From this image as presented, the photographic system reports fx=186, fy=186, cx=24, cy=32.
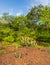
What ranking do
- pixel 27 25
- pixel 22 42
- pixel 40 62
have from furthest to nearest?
pixel 27 25 → pixel 22 42 → pixel 40 62

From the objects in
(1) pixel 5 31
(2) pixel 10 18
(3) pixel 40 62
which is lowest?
(3) pixel 40 62

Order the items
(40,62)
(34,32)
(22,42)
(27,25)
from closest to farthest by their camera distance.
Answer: (40,62) < (22,42) < (34,32) < (27,25)

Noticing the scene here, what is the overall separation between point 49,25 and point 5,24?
5.92m

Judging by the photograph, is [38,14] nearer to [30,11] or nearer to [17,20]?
[30,11]

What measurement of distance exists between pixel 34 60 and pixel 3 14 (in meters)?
14.6

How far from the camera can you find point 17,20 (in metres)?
22.7

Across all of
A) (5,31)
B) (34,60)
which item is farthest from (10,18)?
(34,60)

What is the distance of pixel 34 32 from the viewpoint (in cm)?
2188

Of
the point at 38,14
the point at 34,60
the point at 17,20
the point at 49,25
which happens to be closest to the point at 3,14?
the point at 17,20

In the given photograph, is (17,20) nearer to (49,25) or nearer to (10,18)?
(10,18)

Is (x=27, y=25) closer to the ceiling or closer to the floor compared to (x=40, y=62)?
closer to the ceiling

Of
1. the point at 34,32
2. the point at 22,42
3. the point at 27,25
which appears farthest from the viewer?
the point at 27,25

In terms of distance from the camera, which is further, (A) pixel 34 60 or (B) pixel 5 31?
(B) pixel 5 31

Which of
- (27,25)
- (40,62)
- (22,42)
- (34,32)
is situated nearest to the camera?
Answer: (40,62)
